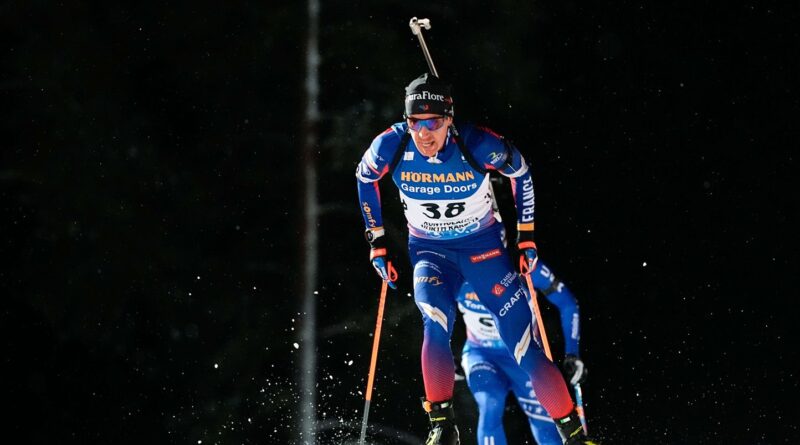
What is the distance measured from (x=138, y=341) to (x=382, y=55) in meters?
2.36

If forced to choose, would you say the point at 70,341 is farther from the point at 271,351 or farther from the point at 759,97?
the point at 759,97

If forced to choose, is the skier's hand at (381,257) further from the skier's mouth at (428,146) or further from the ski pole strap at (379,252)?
the skier's mouth at (428,146)

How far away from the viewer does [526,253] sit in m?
4.58

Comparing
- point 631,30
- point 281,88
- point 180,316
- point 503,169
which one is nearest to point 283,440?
point 180,316

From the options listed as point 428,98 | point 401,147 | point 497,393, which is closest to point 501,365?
point 497,393

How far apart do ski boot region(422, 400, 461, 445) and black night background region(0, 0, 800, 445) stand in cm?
150

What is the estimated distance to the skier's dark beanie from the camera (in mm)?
4262

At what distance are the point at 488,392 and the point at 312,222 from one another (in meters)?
1.59

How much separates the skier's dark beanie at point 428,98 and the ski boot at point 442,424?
125cm

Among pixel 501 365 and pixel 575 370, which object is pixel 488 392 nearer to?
pixel 501 365

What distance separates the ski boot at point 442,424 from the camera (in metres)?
4.27

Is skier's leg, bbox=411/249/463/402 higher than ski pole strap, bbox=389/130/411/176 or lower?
lower

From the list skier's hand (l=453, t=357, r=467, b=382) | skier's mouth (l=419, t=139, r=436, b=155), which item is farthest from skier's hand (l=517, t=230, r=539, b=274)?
skier's hand (l=453, t=357, r=467, b=382)

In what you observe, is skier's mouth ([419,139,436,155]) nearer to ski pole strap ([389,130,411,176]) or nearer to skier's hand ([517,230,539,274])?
ski pole strap ([389,130,411,176])
